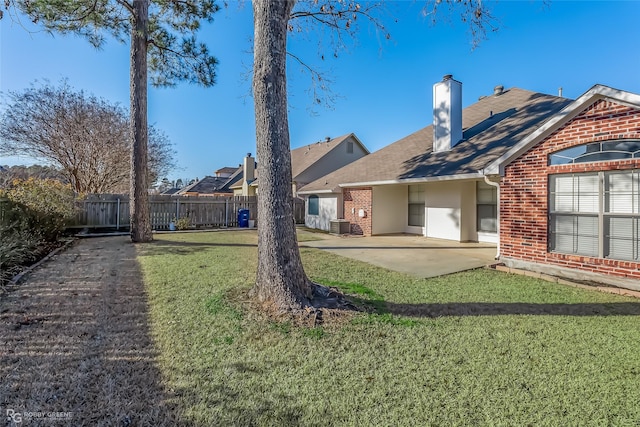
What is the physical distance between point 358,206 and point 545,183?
808 centimetres

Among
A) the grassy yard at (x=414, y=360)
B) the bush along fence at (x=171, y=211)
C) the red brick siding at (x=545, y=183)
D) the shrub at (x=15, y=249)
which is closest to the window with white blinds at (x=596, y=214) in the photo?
the red brick siding at (x=545, y=183)

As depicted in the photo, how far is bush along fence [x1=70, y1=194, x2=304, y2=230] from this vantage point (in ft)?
47.7

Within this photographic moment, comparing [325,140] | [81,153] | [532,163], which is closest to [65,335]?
[532,163]

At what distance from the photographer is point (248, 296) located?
491 cm

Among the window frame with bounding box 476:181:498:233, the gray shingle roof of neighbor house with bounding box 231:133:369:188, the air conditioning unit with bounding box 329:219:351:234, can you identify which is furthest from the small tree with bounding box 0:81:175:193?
the window frame with bounding box 476:181:498:233

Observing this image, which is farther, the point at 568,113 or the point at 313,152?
the point at 313,152

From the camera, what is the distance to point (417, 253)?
911 cm

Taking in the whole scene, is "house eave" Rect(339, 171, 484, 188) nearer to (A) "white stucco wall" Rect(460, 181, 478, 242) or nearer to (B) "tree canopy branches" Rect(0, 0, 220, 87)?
(A) "white stucco wall" Rect(460, 181, 478, 242)

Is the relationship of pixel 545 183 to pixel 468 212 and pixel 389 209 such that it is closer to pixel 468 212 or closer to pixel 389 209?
pixel 468 212

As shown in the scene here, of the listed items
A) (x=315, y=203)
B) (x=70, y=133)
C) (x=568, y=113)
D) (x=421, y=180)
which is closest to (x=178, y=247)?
(x=421, y=180)

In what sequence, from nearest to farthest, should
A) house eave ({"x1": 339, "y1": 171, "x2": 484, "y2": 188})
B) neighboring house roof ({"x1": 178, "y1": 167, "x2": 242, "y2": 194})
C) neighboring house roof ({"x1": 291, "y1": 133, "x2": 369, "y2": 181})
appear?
house eave ({"x1": 339, "y1": 171, "x2": 484, "y2": 188}) → neighboring house roof ({"x1": 291, "y1": 133, "x2": 369, "y2": 181}) → neighboring house roof ({"x1": 178, "y1": 167, "x2": 242, "y2": 194})

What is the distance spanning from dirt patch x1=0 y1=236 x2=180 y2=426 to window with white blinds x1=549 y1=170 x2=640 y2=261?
734 cm

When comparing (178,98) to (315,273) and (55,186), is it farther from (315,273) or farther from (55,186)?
(315,273)

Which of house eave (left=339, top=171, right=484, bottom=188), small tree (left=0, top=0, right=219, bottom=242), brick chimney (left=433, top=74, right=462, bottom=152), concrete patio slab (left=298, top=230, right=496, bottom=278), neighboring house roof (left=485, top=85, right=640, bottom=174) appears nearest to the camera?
neighboring house roof (left=485, top=85, right=640, bottom=174)
